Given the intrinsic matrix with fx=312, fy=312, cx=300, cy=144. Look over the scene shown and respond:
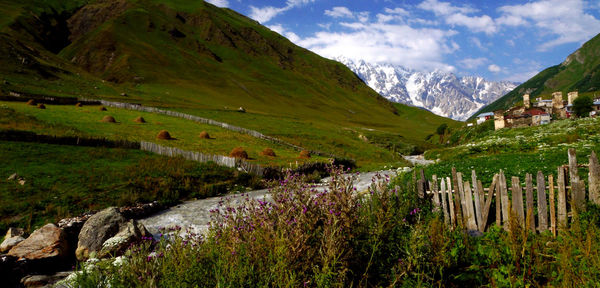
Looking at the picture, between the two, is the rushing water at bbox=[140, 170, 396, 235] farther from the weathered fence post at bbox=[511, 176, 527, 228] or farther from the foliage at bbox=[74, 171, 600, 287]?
the foliage at bbox=[74, 171, 600, 287]

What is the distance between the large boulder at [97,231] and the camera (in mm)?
11977

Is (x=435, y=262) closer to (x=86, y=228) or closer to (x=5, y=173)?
(x=86, y=228)

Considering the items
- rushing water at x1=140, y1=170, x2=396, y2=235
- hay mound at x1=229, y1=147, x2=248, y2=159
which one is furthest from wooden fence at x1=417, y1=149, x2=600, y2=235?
hay mound at x1=229, y1=147, x2=248, y2=159

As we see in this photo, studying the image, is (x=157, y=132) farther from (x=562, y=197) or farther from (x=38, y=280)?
(x=562, y=197)

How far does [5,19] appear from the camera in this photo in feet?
405

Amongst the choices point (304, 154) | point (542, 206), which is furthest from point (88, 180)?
point (542, 206)

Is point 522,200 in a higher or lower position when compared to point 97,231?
higher

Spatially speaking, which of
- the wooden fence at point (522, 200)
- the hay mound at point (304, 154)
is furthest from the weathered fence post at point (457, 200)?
the hay mound at point (304, 154)

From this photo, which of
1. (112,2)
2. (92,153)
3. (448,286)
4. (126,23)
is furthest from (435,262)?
(112,2)

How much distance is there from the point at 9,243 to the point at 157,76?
116m

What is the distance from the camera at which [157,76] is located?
116 m

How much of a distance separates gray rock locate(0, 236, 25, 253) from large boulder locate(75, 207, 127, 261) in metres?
2.04

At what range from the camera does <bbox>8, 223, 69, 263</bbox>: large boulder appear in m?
11.1

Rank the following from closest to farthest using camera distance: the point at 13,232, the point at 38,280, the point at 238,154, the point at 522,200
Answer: the point at 522,200
the point at 38,280
the point at 13,232
the point at 238,154
